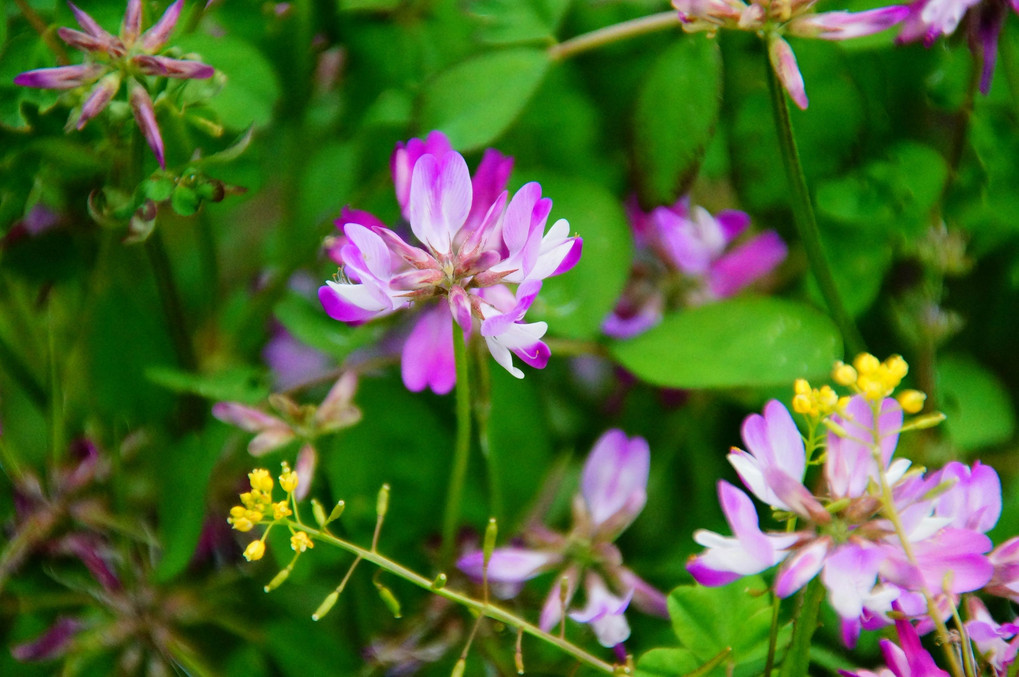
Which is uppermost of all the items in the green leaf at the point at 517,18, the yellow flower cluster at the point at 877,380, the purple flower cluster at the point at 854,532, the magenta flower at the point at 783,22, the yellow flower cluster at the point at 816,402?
the magenta flower at the point at 783,22

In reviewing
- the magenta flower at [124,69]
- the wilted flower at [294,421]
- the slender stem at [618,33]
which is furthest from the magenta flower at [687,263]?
the magenta flower at [124,69]

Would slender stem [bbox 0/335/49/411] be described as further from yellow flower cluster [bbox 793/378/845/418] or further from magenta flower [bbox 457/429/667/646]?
yellow flower cluster [bbox 793/378/845/418]

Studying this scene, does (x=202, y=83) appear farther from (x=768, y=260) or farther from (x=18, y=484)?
(x=768, y=260)

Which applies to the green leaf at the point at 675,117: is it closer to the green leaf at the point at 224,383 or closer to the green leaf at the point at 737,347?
the green leaf at the point at 737,347

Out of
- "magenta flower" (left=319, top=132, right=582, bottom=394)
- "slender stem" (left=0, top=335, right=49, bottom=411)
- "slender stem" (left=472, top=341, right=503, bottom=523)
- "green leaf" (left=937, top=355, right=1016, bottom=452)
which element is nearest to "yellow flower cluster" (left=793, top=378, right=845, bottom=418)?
"magenta flower" (left=319, top=132, right=582, bottom=394)

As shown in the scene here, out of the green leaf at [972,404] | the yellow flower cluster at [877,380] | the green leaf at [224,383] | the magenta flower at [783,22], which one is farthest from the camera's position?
the green leaf at [972,404]

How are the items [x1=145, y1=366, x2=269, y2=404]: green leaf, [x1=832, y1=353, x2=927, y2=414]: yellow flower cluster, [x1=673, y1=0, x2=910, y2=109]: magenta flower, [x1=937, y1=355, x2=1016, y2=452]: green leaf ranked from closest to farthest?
[x1=832, y1=353, x2=927, y2=414]: yellow flower cluster, [x1=673, y1=0, x2=910, y2=109]: magenta flower, [x1=145, y1=366, x2=269, y2=404]: green leaf, [x1=937, y1=355, x2=1016, y2=452]: green leaf
